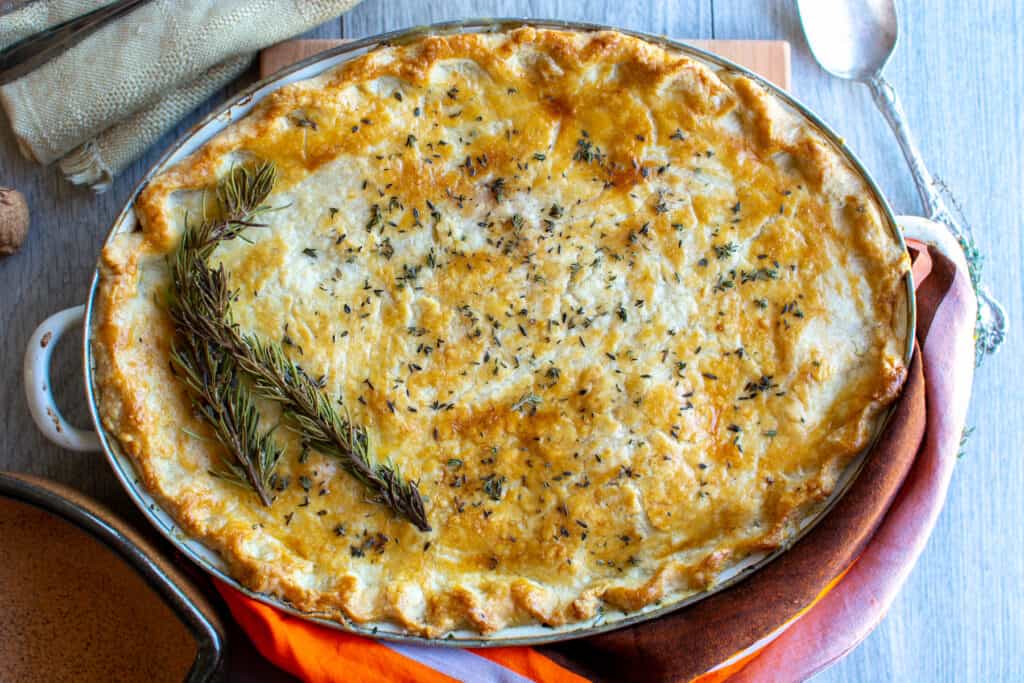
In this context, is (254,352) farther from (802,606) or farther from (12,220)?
(802,606)

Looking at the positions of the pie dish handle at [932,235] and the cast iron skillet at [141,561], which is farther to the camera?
the pie dish handle at [932,235]

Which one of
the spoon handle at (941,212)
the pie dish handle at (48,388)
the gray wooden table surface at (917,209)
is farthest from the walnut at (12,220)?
the spoon handle at (941,212)

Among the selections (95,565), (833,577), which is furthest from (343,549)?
(833,577)

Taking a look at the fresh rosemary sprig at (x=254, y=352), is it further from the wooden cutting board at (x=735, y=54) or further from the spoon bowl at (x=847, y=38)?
the spoon bowl at (x=847, y=38)

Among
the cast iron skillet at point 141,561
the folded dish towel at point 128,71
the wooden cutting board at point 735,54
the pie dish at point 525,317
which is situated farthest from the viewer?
the wooden cutting board at point 735,54

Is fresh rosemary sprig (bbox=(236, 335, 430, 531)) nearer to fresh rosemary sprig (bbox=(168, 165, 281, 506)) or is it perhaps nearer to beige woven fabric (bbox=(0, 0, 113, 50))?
fresh rosemary sprig (bbox=(168, 165, 281, 506))

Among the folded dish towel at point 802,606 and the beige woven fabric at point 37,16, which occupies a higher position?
the beige woven fabric at point 37,16
